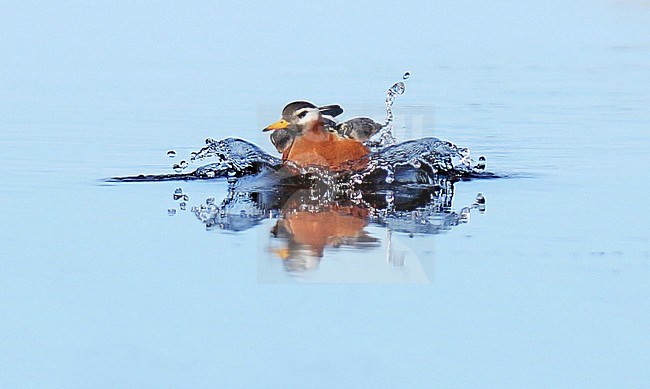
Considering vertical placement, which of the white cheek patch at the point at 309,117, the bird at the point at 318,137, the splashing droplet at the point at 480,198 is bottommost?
the splashing droplet at the point at 480,198

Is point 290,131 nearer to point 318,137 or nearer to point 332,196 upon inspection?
point 318,137

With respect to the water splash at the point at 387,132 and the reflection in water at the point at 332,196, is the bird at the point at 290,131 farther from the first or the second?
the water splash at the point at 387,132

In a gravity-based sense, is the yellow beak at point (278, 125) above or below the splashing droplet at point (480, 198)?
above

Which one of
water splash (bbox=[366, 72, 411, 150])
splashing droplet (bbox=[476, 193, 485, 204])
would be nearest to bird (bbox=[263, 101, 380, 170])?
water splash (bbox=[366, 72, 411, 150])

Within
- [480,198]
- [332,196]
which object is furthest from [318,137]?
[480,198]

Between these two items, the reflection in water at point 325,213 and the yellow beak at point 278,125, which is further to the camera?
the yellow beak at point 278,125

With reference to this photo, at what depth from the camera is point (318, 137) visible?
27.8ft

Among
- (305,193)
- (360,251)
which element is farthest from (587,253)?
(305,193)

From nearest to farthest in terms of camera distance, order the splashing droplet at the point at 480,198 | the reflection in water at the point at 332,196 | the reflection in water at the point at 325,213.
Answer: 1. the reflection in water at the point at 325,213
2. the reflection in water at the point at 332,196
3. the splashing droplet at the point at 480,198

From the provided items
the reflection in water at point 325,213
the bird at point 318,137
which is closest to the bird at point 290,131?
the bird at point 318,137

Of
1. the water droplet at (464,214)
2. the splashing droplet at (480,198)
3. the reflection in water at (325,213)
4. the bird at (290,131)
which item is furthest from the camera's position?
the bird at (290,131)

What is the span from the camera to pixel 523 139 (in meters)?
9.38

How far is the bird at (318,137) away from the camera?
27.2 ft

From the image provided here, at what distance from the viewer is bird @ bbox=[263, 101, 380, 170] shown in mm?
8281
